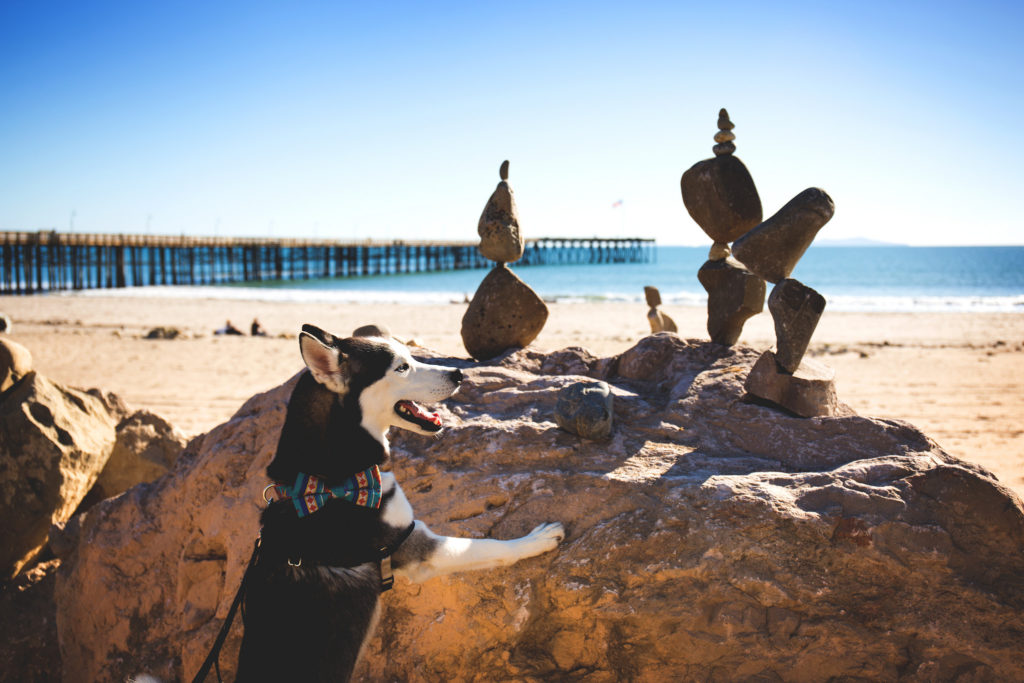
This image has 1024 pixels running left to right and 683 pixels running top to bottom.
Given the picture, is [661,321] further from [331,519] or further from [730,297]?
[331,519]

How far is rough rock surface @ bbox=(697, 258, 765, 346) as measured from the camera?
18.1 ft

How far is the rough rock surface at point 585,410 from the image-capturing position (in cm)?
404

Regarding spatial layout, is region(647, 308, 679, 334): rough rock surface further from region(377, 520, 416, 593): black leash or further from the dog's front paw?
region(377, 520, 416, 593): black leash

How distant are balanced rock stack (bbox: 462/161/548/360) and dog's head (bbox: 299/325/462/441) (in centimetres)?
281

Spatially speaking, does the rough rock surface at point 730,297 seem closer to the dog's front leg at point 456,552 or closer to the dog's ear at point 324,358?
the dog's front leg at point 456,552

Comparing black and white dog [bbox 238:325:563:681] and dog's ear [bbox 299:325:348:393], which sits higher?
dog's ear [bbox 299:325:348:393]

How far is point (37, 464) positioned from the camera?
220 inches

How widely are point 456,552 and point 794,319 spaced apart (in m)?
2.74

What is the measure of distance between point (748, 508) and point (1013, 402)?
9.76 metres

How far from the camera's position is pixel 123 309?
89.3 ft

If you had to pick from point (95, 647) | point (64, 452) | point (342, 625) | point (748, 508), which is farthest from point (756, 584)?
point (64, 452)

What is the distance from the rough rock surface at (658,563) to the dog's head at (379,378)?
3.61 feet

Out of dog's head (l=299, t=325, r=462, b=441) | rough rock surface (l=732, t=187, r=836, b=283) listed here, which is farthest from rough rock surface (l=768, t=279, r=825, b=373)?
dog's head (l=299, t=325, r=462, b=441)

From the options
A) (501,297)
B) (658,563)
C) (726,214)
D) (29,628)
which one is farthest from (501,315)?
(29,628)
